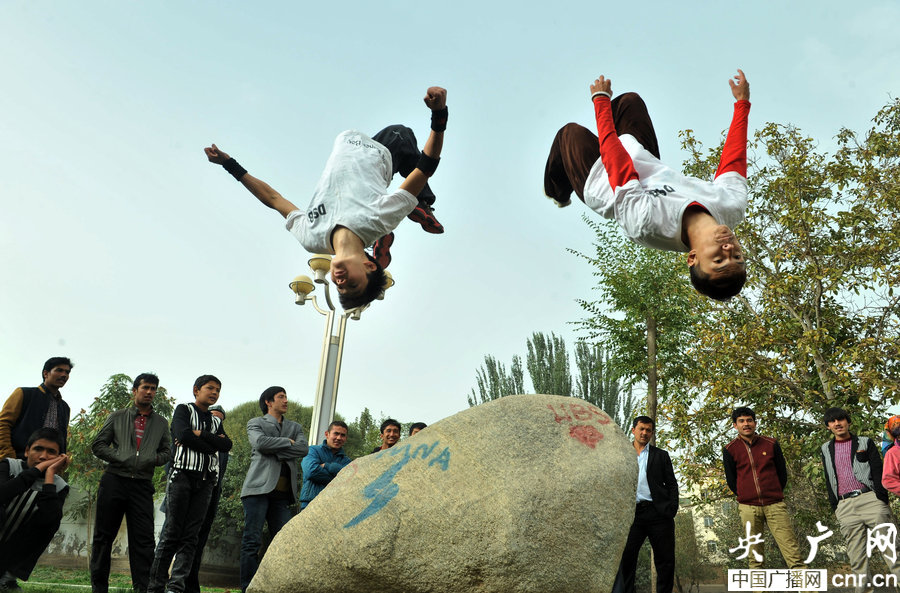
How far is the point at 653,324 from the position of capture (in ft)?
47.8

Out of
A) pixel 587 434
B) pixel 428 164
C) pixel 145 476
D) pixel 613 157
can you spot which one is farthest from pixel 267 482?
pixel 613 157

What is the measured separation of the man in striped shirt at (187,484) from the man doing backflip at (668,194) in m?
3.79

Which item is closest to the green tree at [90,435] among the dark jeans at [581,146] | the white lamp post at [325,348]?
the white lamp post at [325,348]

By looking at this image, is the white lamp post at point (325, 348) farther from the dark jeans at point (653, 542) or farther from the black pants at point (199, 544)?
the dark jeans at point (653, 542)

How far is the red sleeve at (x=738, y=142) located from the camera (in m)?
5.30

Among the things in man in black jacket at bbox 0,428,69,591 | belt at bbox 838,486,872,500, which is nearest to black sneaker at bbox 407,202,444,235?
man in black jacket at bbox 0,428,69,591

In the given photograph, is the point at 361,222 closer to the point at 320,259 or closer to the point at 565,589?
the point at 565,589

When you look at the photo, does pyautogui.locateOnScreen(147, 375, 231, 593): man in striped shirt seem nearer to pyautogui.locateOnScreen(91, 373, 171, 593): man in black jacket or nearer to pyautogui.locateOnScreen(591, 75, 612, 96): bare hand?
pyautogui.locateOnScreen(91, 373, 171, 593): man in black jacket

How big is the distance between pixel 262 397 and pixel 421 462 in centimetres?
264

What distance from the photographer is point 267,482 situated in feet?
21.5

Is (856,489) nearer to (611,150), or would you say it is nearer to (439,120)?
(611,150)

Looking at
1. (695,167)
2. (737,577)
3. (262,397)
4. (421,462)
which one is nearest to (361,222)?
(421,462)

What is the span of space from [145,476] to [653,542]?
15.6 feet

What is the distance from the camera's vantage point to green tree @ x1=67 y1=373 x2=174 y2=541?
1872 centimetres
